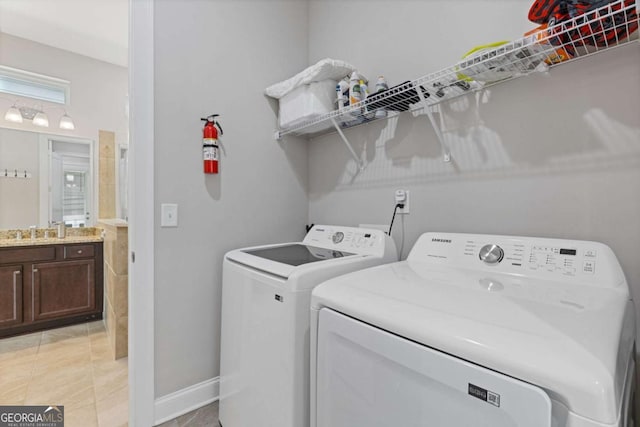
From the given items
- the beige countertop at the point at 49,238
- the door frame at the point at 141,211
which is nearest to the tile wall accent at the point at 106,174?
the beige countertop at the point at 49,238

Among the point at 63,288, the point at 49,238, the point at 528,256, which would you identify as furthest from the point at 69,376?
the point at 528,256

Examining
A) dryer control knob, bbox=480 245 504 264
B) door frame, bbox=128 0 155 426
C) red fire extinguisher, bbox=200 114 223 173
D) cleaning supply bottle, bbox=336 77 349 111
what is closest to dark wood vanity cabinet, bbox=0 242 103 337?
door frame, bbox=128 0 155 426

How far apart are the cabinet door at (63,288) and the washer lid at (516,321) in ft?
10.3

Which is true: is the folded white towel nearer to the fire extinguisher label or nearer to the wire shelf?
the wire shelf

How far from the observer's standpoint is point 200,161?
1667 millimetres

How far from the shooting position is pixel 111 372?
6.93ft

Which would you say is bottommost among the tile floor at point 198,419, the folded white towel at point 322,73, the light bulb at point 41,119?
the tile floor at point 198,419

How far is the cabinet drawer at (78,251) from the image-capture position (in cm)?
290

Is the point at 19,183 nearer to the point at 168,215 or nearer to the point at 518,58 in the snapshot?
the point at 168,215

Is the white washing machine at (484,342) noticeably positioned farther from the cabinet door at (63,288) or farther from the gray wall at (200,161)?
the cabinet door at (63,288)

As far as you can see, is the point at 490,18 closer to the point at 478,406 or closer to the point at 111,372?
the point at 478,406

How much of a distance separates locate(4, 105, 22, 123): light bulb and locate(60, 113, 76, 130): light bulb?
336 mm

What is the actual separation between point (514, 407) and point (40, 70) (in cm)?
476

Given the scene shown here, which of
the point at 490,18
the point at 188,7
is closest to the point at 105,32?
the point at 188,7
